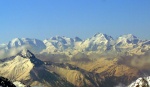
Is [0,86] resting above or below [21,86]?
below

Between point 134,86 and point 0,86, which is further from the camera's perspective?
point 0,86

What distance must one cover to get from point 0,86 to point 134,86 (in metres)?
55.5

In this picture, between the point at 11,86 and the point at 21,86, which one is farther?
the point at 21,86

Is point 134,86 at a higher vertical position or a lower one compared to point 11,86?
lower

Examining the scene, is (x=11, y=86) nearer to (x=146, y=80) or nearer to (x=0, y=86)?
(x=0, y=86)

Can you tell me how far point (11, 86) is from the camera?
473ft

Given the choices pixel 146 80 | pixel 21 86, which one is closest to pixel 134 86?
pixel 146 80

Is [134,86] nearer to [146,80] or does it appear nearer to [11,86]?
[146,80]

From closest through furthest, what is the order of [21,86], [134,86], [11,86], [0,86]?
[134,86], [0,86], [11,86], [21,86]

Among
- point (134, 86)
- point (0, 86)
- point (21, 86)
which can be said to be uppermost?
point (21, 86)

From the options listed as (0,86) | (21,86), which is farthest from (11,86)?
(21,86)

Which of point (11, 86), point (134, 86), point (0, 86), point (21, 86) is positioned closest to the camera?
point (134, 86)

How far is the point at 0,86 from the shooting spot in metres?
133

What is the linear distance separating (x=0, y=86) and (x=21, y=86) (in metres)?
62.8
